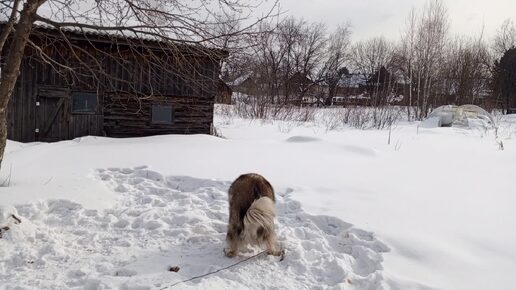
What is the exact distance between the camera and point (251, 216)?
3643mm

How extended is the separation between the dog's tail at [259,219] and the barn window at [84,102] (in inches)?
418

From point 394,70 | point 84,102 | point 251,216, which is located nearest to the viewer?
point 251,216

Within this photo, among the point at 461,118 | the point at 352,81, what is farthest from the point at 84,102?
the point at 352,81

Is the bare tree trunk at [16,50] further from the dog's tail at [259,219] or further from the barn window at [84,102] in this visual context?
the barn window at [84,102]

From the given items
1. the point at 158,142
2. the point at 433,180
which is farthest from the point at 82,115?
the point at 433,180

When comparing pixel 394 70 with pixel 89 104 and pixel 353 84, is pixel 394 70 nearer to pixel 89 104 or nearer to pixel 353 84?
pixel 353 84

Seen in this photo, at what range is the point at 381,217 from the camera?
4816 mm

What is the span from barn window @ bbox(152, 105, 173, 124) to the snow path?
8299mm

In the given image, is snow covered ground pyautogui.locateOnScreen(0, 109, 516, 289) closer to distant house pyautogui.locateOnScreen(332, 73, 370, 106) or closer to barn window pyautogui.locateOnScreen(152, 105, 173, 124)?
barn window pyautogui.locateOnScreen(152, 105, 173, 124)

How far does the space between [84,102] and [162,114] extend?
8.10ft

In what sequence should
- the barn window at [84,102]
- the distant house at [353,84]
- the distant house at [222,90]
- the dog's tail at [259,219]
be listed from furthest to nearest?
the distant house at [353,84] → the barn window at [84,102] → the distant house at [222,90] → the dog's tail at [259,219]

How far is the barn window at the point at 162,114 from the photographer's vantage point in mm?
13539

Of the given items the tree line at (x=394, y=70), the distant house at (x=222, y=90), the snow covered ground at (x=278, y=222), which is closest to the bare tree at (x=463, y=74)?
the tree line at (x=394, y=70)

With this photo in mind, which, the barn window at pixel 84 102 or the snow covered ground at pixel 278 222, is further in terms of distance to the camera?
the barn window at pixel 84 102
